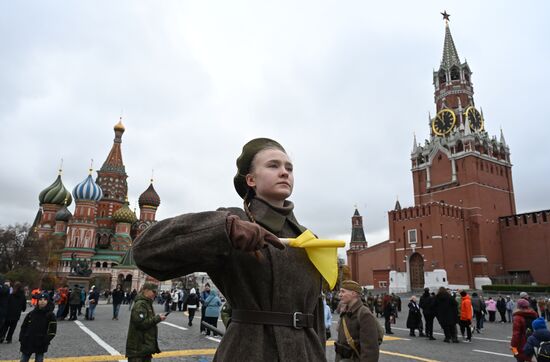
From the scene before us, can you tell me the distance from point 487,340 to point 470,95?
4937 cm

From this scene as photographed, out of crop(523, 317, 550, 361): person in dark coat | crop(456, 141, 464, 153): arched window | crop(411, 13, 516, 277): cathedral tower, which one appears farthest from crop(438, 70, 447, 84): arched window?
crop(523, 317, 550, 361): person in dark coat

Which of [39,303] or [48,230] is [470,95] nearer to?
[39,303]

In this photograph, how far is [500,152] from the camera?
5091 centimetres

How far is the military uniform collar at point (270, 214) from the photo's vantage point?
185 centimetres

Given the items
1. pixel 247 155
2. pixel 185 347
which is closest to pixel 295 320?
pixel 247 155

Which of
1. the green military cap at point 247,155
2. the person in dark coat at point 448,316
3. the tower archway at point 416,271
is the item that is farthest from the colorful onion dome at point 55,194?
the green military cap at point 247,155

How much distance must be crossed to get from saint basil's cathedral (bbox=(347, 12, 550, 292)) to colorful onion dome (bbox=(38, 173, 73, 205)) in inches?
1793

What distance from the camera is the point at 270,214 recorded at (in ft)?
6.24

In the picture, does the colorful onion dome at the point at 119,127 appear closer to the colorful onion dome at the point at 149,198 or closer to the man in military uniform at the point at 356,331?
the colorful onion dome at the point at 149,198

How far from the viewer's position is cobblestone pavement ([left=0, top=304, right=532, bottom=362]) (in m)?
8.34

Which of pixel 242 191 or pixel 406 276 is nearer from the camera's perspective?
pixel 242 191

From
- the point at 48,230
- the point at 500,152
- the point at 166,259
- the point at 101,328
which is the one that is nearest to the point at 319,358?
the point at 166,259

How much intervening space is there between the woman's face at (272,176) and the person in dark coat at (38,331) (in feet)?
18.5

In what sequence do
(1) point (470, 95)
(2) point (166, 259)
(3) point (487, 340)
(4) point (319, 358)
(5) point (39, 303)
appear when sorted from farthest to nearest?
(1) point (470, 95)
(3) point (487, 340)
(5) point (39, 303)
(4) point (319, 358)
(2) point (166, 259)
